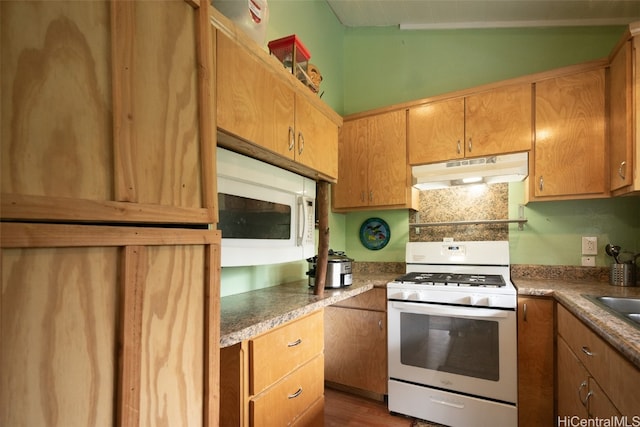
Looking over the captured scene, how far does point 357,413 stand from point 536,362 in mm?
1178

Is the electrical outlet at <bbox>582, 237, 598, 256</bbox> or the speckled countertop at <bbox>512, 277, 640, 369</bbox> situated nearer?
the speckled countertop at <bbox>512, 277, 640, 369</bbox>

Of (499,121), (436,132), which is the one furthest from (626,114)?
(436,132)

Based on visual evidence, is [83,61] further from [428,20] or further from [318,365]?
[428,20]

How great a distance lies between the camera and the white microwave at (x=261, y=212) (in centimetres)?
131

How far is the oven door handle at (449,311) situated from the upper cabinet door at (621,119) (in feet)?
3.34

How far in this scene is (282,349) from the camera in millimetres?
1263

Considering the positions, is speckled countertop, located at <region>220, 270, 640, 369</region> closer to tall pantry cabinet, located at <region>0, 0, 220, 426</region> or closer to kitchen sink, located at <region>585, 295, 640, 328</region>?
kitchen sink, located at <region>585, 295, 640, 328</region>

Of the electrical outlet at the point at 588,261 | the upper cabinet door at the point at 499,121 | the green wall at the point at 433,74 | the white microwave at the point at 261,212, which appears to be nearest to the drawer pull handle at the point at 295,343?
the white microwave at the point at 261,212

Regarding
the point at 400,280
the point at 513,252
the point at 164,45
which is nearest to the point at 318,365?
the point at 400,280

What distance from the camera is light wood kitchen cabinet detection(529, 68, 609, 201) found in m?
1.93

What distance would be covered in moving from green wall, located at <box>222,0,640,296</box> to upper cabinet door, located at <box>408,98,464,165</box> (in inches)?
17.9

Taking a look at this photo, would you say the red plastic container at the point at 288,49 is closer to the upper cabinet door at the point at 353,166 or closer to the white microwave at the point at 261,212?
the white microwave at the point at 261,212

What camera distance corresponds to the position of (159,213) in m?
0.67

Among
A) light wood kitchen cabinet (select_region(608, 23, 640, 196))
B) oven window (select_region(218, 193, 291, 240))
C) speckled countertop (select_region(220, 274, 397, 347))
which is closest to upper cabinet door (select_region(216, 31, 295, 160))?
oven window (select_region(218, 193, 291, 240))
